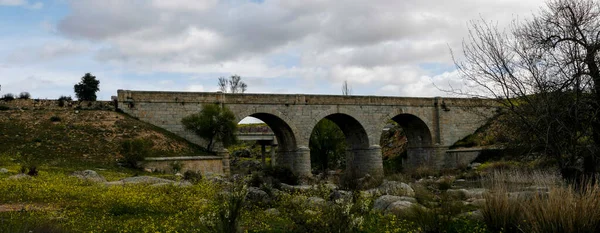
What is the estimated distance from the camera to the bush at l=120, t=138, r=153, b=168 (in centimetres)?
2455

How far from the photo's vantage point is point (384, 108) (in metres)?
37.8

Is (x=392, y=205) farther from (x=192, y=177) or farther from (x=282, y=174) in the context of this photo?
(x=282, y=174)

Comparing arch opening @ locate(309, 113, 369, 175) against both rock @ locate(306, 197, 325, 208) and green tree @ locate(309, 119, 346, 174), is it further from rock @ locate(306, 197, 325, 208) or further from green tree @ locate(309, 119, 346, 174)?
rock @ locate(306, 197, 325, 208)

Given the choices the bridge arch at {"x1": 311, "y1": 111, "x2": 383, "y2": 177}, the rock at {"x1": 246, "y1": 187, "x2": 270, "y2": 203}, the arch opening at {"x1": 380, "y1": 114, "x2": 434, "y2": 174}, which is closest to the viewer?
the rock at {"x1": 246, "y1": 187, "x2": 270, "y2": 203}

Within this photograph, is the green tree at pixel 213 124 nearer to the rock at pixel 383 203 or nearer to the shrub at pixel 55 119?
the shrub at pixel 55 119

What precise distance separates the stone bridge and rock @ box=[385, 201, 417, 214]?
18066 millimetres

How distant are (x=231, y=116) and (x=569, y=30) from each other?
900 inches

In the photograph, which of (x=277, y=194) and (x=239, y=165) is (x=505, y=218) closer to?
(x=277, y=194)

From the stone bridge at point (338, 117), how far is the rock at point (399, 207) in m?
18.1

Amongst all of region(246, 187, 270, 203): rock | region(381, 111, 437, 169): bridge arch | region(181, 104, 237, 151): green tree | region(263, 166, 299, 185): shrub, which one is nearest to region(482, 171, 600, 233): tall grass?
region(246, 187, 270, 203): rock

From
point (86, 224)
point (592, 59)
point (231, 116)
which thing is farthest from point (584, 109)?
point (231, 116)

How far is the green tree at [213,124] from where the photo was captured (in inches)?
1166

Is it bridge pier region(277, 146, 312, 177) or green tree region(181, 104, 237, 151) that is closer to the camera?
green tree region(181, 104, 237, 151)

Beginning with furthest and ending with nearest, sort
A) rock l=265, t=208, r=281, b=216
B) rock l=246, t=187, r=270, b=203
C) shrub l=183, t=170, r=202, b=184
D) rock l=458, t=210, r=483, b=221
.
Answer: shrub l=183, t=170, r=202, b=184 → rock l=246, t=187, r=270, b=203 → rock l=265, t=208, r=281, b=216 → rock l=458, t=210, r=483, b=221
